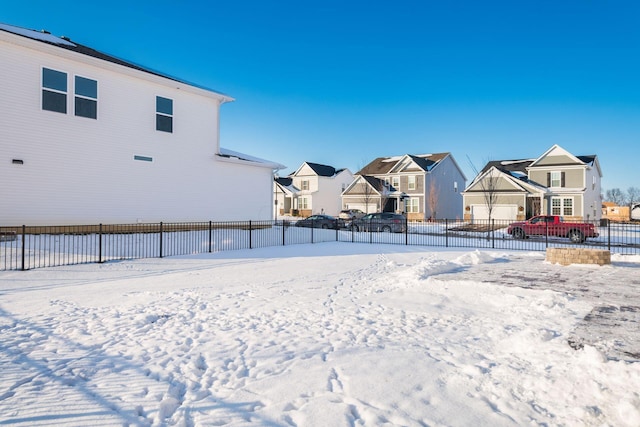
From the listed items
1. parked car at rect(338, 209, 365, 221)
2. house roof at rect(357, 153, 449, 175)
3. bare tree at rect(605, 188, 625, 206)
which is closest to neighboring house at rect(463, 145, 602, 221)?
house roof at rect(357, 153, 449, 175)

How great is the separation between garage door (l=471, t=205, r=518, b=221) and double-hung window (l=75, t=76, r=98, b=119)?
3255cm

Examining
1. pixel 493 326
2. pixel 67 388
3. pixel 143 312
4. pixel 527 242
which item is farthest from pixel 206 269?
pixel 527 242

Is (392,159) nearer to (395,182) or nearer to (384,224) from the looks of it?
(395,182)

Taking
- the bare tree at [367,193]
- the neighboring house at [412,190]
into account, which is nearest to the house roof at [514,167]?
the neighboring house at [412,190]

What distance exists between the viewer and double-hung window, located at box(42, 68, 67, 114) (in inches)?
621

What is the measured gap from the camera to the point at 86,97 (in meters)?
16.8

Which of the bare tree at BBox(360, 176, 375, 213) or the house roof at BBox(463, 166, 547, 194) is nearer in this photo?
the house roof at BBox(463, 166, 547, 194)

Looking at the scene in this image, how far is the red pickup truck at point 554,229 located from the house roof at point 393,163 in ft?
67.7

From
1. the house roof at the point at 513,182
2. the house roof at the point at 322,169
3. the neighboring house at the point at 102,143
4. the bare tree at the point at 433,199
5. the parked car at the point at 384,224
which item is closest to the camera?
the neighboring house at the point at 102,143

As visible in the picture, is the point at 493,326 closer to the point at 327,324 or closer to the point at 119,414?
the point at 327,324

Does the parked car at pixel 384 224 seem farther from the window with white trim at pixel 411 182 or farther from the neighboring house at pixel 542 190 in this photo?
the window with white trim at pixel 411 182

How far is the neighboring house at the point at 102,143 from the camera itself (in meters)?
15.1

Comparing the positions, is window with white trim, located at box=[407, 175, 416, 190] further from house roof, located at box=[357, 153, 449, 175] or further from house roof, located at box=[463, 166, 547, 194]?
house roof, located at box=[463, 166, 547, 194]

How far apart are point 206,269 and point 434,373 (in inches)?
334
